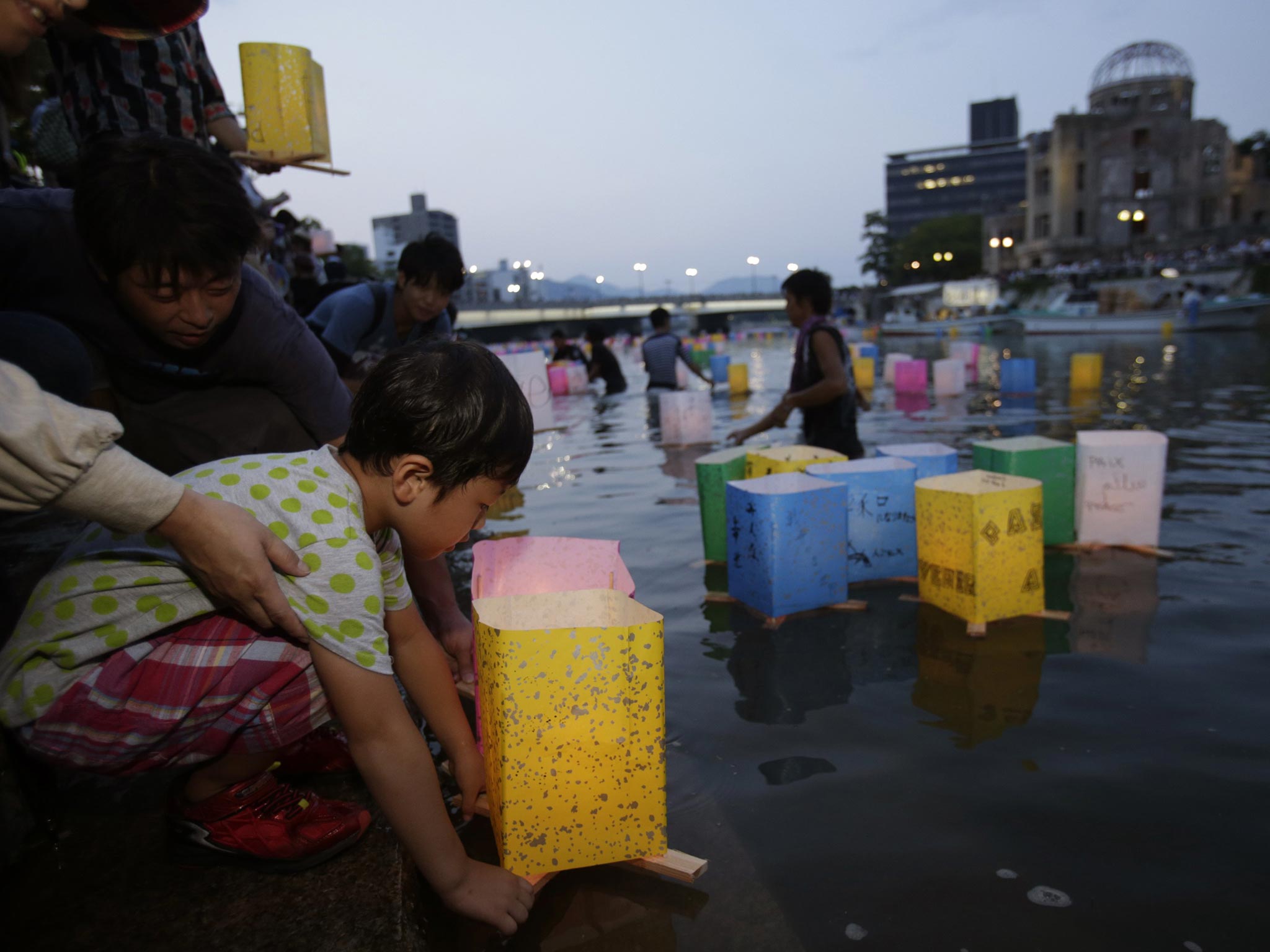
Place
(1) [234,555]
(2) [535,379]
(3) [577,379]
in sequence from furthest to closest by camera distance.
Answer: (3) [577,379] → (2) [535,379] → (1) [234,555]

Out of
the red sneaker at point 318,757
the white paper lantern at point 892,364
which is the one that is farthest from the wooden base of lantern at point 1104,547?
the white paper lantern at point 892,364

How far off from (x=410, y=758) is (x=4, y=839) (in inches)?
36.5

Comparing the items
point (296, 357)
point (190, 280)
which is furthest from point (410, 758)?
point (296, 357)

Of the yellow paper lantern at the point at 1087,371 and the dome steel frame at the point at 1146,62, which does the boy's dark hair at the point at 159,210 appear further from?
the dome steel frame at the point at 1146,62

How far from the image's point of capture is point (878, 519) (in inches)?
161

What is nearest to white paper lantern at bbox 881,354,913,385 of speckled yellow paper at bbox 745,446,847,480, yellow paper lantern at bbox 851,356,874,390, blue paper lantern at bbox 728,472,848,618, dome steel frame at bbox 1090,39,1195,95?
yellow paper lantern at bbox 851,356,874,390

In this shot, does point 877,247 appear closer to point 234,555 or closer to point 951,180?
point 951,180

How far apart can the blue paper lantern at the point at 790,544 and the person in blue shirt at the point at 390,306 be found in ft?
6.40

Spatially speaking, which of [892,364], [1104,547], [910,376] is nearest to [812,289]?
[1104,547]

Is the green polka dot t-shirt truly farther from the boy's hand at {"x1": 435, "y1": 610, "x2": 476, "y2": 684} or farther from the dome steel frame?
the dome steel frame

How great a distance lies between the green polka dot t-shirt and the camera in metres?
1.67

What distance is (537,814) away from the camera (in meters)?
1.93

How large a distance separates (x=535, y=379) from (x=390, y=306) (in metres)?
5.15

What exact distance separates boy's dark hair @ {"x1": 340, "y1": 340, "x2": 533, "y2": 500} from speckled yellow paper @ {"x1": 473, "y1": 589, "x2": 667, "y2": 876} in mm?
388
